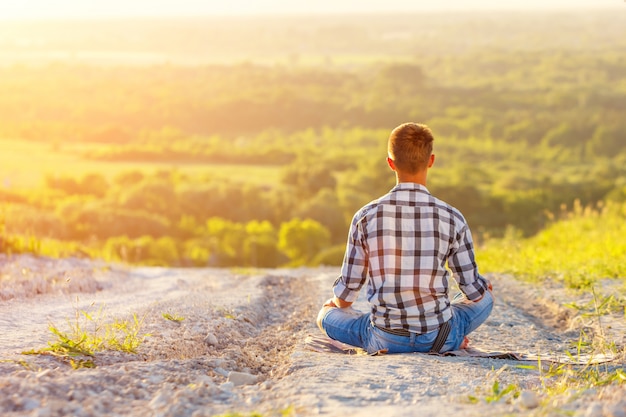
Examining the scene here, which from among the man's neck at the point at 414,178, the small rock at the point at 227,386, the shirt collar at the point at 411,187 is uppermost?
the man's neck at the point at 414,178

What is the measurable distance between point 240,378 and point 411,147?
4.95 feet

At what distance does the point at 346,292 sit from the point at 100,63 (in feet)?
417

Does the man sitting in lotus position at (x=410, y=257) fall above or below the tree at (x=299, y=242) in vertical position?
above

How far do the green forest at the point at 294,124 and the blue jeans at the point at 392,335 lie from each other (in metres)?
24.2

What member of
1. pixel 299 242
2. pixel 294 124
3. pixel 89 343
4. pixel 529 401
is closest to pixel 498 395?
pixel 529 401

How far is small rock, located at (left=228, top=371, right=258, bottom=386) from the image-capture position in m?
3.61

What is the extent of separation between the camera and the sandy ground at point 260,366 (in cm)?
309

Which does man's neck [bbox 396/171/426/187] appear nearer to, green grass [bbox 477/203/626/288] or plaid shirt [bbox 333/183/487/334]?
plaid shirt [bbox 333/183/487/334]

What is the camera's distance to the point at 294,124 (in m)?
120

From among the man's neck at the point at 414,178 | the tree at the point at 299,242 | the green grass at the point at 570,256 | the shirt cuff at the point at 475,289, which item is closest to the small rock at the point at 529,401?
the shirt cuff at the point at 475,289

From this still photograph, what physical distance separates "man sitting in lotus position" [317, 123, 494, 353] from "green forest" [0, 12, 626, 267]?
24464 millimetres

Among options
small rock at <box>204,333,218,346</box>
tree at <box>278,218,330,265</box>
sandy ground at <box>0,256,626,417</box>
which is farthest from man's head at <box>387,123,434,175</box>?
tree at <box>278,218,330,265</box>

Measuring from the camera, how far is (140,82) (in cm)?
12600

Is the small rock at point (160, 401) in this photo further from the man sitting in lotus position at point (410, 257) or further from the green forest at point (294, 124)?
the green forest at point (294, 124)
